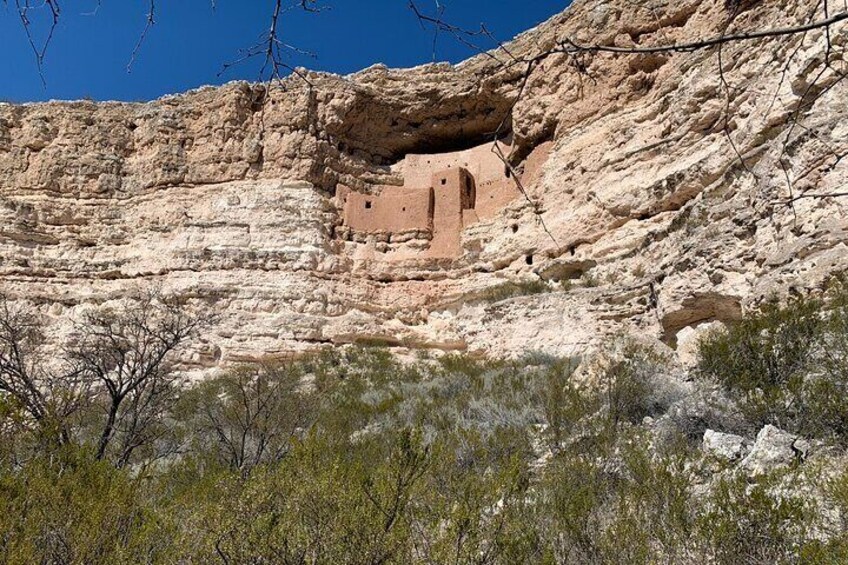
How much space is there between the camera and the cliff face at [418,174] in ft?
29.7

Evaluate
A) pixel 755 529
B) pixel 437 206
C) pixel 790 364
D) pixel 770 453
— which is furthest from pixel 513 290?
pixel 755 529

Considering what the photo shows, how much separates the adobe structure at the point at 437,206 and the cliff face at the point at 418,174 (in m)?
0.22

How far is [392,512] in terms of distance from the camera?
2.89 metres

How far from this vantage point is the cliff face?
29.7 feet

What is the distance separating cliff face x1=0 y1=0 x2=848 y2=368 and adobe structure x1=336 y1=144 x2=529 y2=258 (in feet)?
0.72

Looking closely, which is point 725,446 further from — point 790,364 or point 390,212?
point 390,212

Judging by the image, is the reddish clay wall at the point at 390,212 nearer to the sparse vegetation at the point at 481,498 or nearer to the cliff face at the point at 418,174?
the cliff face at the point at 418,174

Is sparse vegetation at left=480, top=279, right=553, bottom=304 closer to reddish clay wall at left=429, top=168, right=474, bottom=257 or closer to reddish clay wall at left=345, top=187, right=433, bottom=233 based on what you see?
reddish clay wall at left=429, top=168, right=474, bottom=257

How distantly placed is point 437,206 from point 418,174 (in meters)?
1.98

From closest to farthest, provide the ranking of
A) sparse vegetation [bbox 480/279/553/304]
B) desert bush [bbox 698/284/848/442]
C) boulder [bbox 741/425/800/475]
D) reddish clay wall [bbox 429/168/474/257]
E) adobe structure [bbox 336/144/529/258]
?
boulder [bbox 741/425/800/475], desert bush [bbox 698/284/848/442], sparse vegetation [bbox 480/279/553/304], reddish clay wall [bbox 429/168/474/257], adobe structure [bbox 336/144/529/258]

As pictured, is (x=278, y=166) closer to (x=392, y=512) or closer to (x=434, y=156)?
(x=434, y=156)

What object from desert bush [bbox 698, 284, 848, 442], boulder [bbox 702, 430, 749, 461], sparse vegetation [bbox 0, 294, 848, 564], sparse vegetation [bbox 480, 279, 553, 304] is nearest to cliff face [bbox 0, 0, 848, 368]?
sparse vegetation [bbox 480, 279, 553, 304]

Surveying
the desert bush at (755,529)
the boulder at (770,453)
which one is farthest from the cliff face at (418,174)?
the desert bush at (755,529)


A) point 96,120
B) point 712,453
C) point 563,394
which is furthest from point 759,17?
point 96,120
